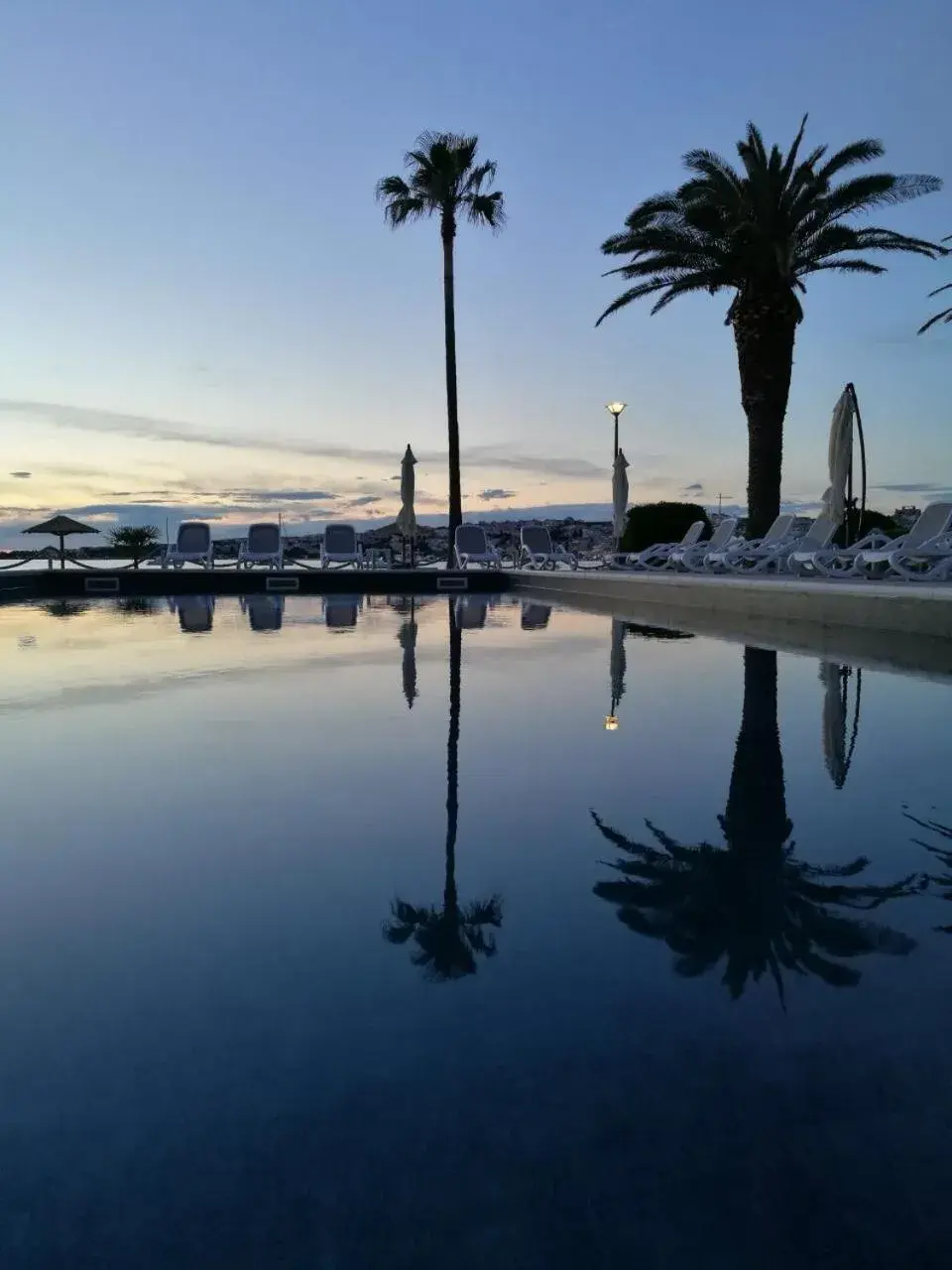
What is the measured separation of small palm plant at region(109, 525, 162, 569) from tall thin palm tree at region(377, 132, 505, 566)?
678cm

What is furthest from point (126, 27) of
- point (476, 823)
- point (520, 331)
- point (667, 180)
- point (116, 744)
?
point (476, 823)

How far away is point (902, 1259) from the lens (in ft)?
3.58

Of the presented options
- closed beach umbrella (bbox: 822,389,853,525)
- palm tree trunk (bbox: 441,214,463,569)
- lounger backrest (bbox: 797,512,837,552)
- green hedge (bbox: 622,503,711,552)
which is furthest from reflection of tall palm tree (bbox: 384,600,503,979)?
green hedge (bbox: 622,503,711,552)

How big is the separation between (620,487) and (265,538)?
7246mm

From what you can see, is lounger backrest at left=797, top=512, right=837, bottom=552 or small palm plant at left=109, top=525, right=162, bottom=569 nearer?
lounger backrest at left=797, top=512, right=837, bottom=552

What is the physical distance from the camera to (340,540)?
19781 mm

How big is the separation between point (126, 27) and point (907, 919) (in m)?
14.4

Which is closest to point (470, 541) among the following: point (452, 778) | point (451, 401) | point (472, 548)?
point (472, 548)

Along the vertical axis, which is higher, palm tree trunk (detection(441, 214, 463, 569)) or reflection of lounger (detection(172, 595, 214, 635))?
palm tree trunk (detection(441, 214, 463, 569))

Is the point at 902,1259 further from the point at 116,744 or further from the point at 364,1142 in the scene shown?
the point at 116,744

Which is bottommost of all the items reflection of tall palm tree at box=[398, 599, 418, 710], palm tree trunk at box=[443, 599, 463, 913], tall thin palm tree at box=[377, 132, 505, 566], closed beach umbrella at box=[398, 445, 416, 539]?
reflection of tall palm tree at box=[398, 599, 418, 710]

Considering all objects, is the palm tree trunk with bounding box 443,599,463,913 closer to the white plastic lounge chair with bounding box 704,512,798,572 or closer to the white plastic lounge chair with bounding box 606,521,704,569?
the white plastic lounge chair with bounding box 704,512,798,572

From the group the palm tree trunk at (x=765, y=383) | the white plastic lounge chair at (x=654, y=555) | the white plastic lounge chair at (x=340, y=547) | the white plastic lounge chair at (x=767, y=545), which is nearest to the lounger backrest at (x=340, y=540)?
the white plastic lounge chair at (x=340, y=547)

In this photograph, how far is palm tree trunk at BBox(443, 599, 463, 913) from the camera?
2311mm
